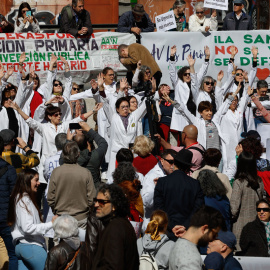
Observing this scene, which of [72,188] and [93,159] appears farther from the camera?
[93,159]

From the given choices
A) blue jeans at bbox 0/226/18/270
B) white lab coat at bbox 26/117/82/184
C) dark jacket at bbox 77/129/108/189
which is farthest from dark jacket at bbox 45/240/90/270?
white lab coat at bbox 26/117/82/184

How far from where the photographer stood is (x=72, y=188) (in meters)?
9.02

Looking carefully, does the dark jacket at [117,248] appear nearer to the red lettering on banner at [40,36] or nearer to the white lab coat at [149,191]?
the white lab coat at [149,191]

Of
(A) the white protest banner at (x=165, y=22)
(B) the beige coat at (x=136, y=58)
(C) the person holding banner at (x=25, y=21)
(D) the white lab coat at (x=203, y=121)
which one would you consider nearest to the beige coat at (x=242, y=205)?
(D) the white lab coat at (x=203, y=121)

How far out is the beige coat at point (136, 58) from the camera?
1293 centimetres

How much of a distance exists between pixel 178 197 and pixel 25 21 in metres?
Answer: 7.39

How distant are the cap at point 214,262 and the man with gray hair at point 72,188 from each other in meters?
2.70

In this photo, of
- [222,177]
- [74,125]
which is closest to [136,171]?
[222,177]

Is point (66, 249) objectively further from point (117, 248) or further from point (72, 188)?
point (72, 188)

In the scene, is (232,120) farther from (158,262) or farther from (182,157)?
(158,262)

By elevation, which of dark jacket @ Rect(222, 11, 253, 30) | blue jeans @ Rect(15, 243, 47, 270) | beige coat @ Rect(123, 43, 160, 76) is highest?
dark jacket @ Rect(222, 11, 253, 30)

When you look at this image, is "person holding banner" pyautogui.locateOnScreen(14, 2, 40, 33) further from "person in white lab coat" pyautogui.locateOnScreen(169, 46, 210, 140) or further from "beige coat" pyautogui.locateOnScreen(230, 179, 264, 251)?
"beige coat" pyautogui.locateOnScreen(230, 179, 264, 251)

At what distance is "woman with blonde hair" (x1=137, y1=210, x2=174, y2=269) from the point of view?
755cm

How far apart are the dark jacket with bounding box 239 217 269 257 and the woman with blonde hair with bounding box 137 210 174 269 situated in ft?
3.98
